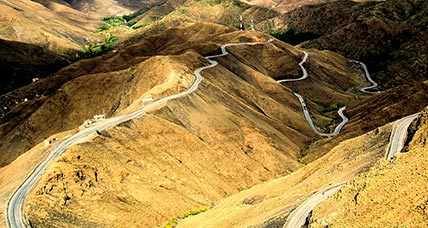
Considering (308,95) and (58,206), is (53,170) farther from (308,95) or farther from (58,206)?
(308,95)

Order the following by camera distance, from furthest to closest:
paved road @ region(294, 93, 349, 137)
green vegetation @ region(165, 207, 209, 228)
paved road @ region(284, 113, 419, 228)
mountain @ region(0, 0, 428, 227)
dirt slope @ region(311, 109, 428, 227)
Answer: paved road @ region(294, 93, 349, 137), green vegetation @ region(165, 207, 209, 228), mountain @ region(0, 0, 428, 227), paved road @ region(284, 113, 419, 228), dirt slope @ region(311, 109, 428, 227)

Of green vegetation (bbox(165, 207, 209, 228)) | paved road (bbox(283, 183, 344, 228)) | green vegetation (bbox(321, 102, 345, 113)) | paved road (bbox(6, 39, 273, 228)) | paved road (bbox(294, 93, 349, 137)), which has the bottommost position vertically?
green vegetation (bbox(321, 102, 345, 113))

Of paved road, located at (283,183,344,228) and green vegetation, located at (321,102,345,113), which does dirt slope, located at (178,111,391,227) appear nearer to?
paved road, located at (283,183,344,228)

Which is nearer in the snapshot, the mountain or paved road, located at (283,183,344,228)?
paved road, located at (283,183,344,228)

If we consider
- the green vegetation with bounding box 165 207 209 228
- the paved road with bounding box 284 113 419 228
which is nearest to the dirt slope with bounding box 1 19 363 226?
the green vegetation with bounding box 165 207 209 228

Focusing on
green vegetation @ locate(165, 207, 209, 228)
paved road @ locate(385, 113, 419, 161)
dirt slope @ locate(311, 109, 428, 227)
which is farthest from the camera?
green vegetation @ locate(165, 207, 209, 228)

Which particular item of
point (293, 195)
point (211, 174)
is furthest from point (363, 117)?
point (293, 195)

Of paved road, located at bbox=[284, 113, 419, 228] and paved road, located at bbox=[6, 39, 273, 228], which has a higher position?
paved road, located at bbox=[6, 39, 273, 228]

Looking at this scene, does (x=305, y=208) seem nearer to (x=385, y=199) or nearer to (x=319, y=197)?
(x=319, y=197)
